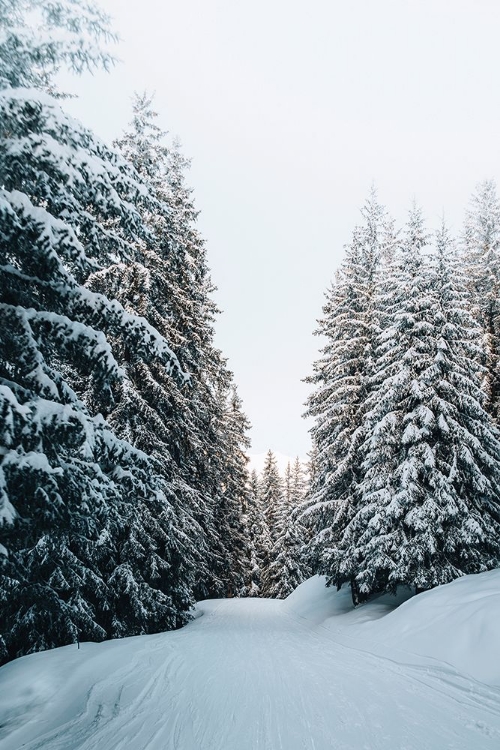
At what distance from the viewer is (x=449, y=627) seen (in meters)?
8.71

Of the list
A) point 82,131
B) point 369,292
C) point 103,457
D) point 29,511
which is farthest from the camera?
point 369,292

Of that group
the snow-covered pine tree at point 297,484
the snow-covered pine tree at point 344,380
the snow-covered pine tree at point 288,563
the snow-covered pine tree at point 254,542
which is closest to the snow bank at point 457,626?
the snow-covered pine tree at point 344,380

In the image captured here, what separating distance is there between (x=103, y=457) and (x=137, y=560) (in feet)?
25.2

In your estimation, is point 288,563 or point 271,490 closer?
point 288,563

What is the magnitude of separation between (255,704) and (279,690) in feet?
2.53

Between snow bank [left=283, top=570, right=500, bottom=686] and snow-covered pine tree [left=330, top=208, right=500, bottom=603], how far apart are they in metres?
1.82

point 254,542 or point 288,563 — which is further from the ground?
point 254,542

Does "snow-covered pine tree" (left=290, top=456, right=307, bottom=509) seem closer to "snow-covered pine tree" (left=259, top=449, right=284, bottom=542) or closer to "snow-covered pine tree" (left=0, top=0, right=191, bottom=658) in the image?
"snow-covered pine tree" (left=259, top=449, right=284, bottom=542)

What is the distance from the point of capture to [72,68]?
5.16 meters

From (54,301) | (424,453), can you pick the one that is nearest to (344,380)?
(424,453)

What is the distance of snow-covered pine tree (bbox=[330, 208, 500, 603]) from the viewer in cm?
1352

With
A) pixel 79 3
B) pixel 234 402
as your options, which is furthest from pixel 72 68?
pixel 234 402

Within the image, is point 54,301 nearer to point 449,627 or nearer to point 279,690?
point 279,690

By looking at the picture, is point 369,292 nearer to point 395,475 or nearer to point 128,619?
point 395,475
